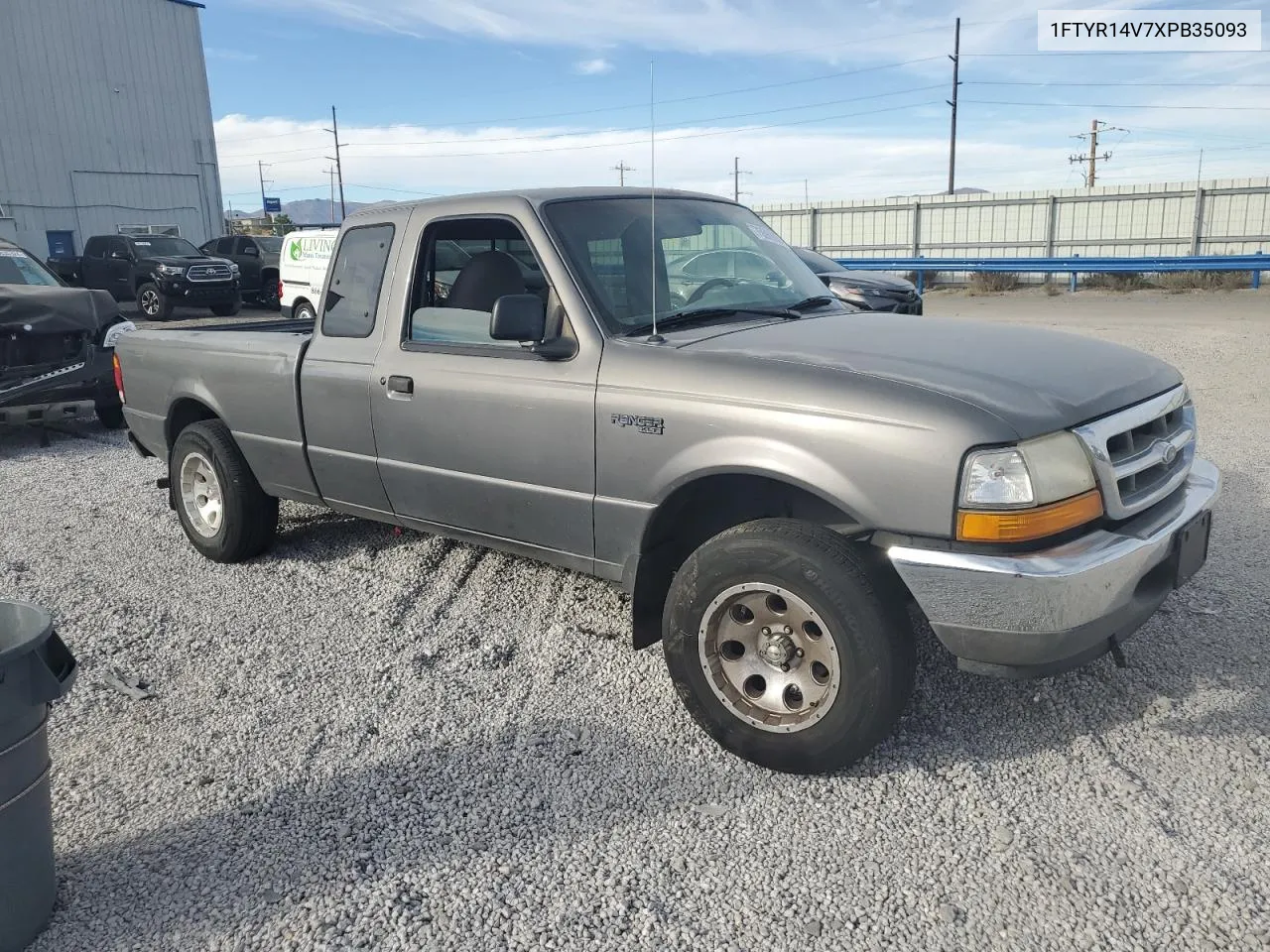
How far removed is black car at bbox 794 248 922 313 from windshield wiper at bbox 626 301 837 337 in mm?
7201

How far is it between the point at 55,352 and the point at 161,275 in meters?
11.5

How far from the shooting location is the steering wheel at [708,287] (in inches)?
154

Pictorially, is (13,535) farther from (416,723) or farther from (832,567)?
(832,567)

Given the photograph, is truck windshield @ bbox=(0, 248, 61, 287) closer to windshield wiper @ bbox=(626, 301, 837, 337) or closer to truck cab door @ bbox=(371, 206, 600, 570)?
truck cab door @ bbox=(371, 206, 600, 570)

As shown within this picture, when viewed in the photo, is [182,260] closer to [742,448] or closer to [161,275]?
[161,275]

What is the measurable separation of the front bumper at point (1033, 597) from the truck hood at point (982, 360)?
374 millimetres

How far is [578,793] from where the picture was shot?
3.09m

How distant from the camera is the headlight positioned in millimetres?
2723

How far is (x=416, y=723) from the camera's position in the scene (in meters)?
3.56

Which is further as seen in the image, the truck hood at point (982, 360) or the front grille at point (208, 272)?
the front grille at point (208, 272)

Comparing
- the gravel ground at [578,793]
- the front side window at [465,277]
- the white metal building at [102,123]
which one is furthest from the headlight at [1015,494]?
the white metal building at [102,123]

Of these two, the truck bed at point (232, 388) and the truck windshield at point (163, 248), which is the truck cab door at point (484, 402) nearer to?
the truck bed at point (232, 388)

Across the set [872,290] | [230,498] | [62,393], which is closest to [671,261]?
[230,498]

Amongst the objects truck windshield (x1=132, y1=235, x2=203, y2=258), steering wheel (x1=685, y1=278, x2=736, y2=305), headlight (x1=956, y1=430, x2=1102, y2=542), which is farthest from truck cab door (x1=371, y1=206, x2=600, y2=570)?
truck windshield (x1=132, y1=235, x2=203, y2=258)
